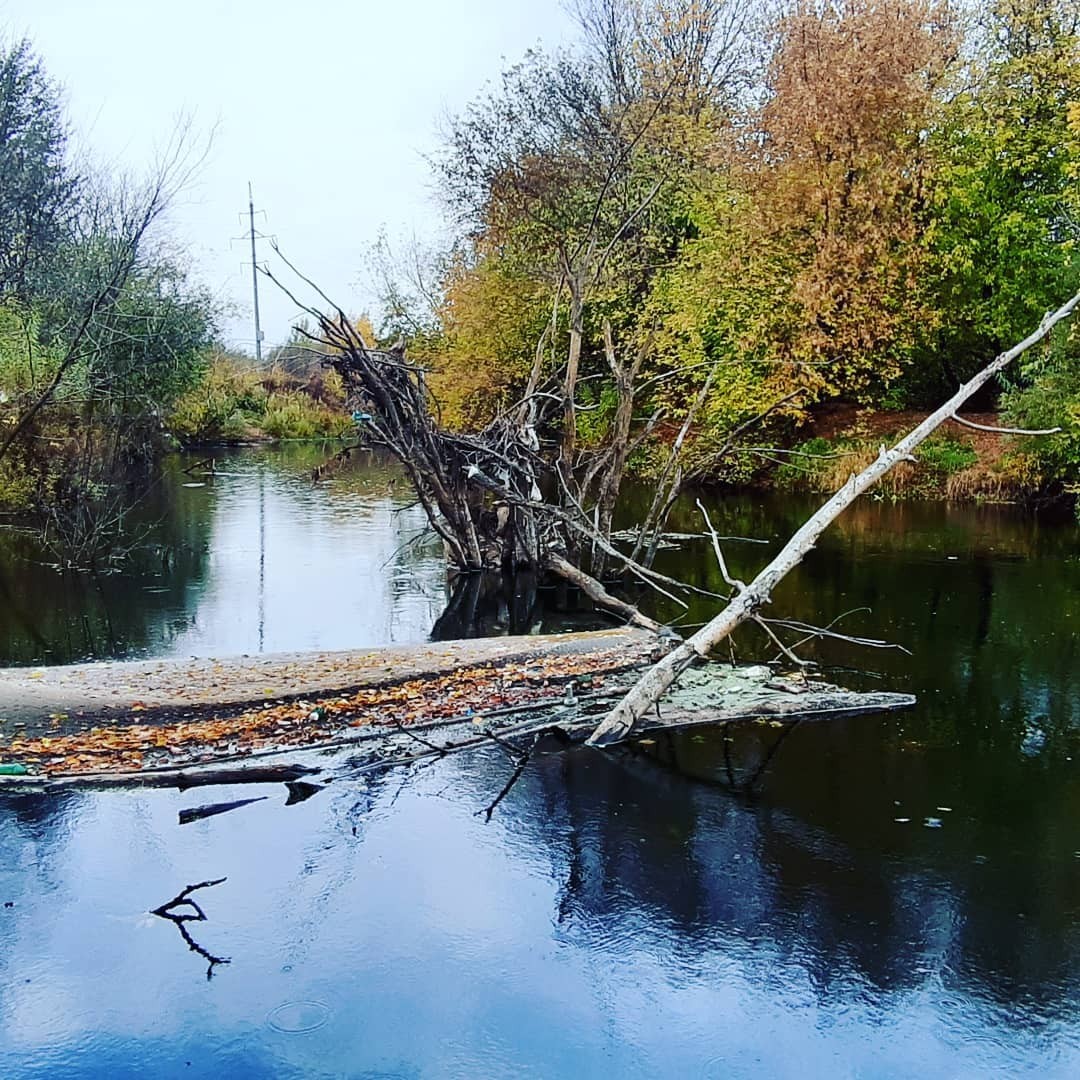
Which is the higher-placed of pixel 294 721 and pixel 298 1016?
pixel 294 721

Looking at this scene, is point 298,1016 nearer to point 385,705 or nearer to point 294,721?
point 294,721

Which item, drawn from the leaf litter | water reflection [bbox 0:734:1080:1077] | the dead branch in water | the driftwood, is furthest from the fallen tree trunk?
the dead branch in water

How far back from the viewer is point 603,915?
5523mm

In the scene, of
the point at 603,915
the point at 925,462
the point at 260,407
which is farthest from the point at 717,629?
the point at 260,407

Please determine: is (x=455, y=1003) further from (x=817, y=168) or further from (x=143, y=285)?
(x=817, y=168)

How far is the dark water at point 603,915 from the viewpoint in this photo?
457 cm

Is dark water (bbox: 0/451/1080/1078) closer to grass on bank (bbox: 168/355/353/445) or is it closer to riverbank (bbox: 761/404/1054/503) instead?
riverbank (bbox: 761/404/1054/503)

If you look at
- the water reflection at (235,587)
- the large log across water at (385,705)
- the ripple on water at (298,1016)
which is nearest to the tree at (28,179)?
the water reflection at (235,587)

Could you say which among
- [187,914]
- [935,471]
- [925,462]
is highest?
[925,462]

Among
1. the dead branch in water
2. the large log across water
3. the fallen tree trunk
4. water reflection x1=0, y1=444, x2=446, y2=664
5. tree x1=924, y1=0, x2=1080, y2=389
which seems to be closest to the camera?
the dead branch in water

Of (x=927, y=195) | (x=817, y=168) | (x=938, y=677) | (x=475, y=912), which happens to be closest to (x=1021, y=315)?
(x=927, y=195)

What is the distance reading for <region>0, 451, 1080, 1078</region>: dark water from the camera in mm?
4574

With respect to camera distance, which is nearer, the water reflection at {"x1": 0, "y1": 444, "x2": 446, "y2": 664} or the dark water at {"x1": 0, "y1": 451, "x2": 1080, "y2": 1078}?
the dark water at {"x1": 0, "y1": 451, "x2": 1080, "y2": 1078}

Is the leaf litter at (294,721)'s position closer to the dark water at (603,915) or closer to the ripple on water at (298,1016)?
the dark water at (603,915)
